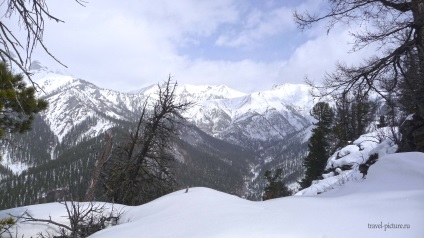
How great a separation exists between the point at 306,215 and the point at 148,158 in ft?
34.2

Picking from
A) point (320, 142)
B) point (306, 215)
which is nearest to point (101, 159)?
point (306, 215)

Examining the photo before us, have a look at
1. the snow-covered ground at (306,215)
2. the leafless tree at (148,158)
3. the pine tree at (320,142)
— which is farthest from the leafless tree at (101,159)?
the pine tree at (320,142)

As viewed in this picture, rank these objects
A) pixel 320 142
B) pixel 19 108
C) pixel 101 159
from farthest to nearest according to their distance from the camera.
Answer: pixel 320 142, pixel 101 159, pixel 19 108

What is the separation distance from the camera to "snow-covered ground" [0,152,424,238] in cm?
259

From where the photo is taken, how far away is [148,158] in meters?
12.8

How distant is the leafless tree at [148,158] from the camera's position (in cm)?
1225

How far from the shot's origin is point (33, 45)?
227 cm

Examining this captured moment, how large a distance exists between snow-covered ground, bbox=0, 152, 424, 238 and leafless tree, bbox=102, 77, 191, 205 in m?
8.00

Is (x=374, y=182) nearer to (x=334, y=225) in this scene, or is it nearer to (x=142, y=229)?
(x=334, y=225)

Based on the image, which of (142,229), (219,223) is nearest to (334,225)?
(219,223)

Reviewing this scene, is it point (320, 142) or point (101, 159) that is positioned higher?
point (320, 142)

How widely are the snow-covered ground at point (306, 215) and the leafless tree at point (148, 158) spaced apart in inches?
315

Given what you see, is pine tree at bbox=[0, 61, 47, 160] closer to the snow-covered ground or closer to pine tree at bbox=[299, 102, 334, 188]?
the snow-covered ground

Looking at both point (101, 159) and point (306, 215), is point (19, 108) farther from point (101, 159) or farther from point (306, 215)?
point (101, 159)
